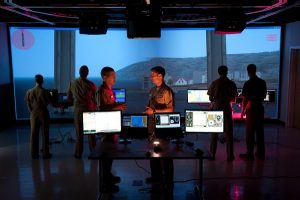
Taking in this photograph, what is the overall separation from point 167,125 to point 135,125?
45 cm

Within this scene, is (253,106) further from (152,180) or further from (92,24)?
(92,24)

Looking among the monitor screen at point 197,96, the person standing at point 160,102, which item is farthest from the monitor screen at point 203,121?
the monitor screen at point 197,96

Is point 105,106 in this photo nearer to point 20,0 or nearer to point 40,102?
point 40,102

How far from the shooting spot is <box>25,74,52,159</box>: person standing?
7352 millimetres

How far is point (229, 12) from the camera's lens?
26.8ft

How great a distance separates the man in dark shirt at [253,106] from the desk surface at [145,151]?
2.45 m

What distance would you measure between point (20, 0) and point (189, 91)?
436 cm

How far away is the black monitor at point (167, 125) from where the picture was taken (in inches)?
206

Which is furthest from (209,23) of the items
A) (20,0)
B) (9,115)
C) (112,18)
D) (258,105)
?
(9,115)

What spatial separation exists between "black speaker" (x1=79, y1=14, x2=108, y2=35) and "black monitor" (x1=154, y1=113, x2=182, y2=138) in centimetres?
398

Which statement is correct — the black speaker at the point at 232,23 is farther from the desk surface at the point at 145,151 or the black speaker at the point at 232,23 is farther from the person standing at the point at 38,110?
the person standing at the point at 38,110

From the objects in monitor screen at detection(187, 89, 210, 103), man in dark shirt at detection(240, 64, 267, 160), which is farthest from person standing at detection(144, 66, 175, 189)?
monitor screen at detection(187, 89, 210, 103)

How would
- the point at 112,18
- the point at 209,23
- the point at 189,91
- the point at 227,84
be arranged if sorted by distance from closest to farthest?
the point at 227,84
the point at 189,91
the point at 112,18
the point at 209,23

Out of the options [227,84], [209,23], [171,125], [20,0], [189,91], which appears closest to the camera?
[171,125]
